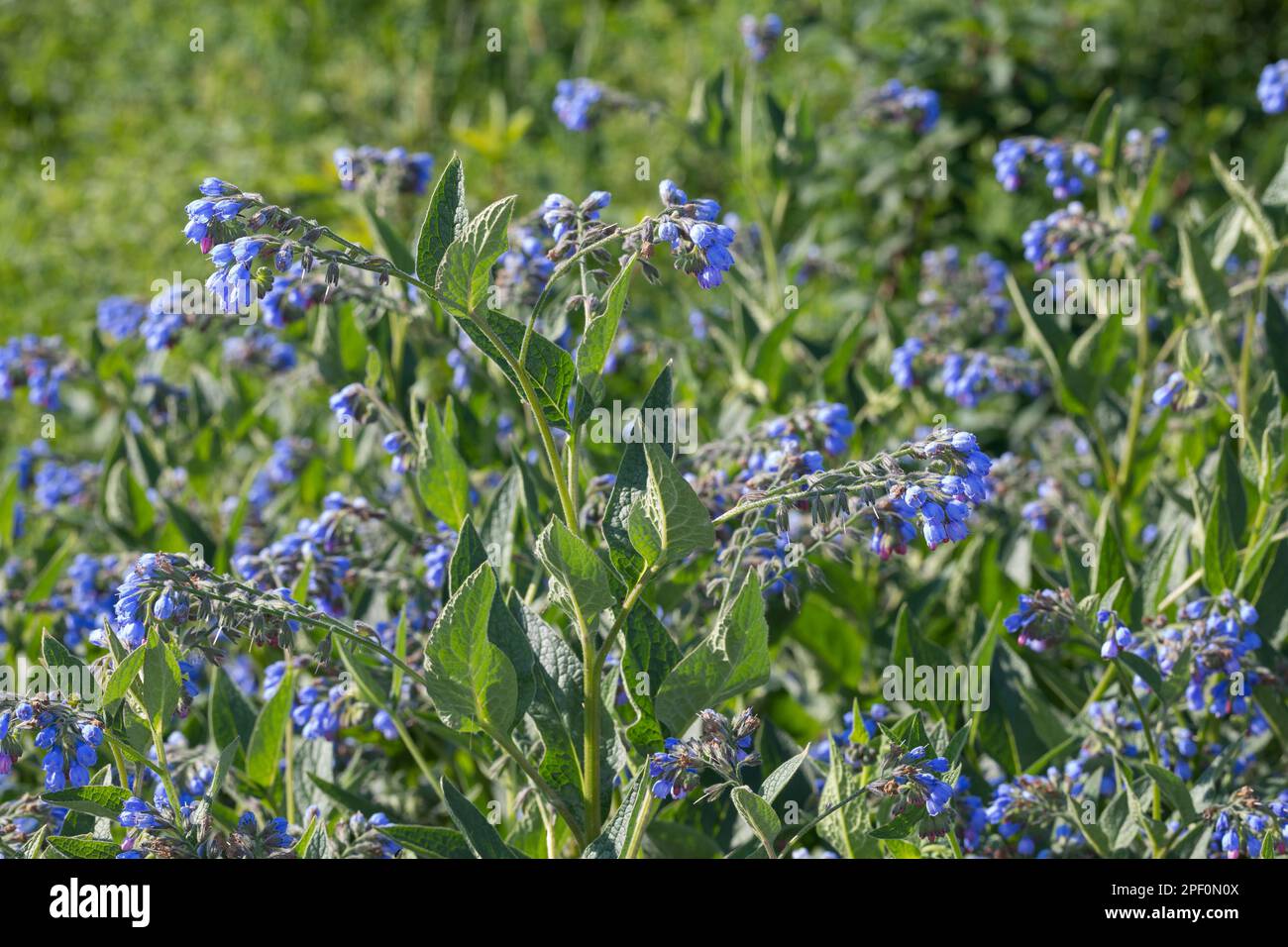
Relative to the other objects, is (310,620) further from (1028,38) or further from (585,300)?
(1028,38)

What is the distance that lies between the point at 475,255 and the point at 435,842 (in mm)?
763

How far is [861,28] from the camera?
5.46m

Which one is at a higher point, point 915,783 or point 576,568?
point 576,568

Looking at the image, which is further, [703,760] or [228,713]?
[228,713]

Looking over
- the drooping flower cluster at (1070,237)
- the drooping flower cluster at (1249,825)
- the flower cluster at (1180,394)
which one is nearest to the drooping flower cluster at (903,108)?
the drooping flower cluster at (1070,237)

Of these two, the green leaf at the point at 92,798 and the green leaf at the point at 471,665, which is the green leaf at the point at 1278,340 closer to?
the green leaf at the point at 471,665

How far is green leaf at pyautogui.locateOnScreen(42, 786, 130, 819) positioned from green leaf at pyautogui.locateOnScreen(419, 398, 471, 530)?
26.2 inches

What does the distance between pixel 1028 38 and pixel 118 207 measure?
4.08m

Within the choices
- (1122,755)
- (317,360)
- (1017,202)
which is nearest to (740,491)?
(1122,755)

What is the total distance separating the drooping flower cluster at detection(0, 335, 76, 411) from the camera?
348 cm

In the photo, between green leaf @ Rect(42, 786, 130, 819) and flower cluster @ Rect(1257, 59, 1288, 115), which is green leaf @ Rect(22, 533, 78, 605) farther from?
flower cluster @ Rect(1257, 59, 1288, 115)

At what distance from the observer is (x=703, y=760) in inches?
70.1

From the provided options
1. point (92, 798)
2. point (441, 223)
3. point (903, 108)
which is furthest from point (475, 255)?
point (903, 108)

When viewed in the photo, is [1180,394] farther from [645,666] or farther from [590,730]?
[590,730]
